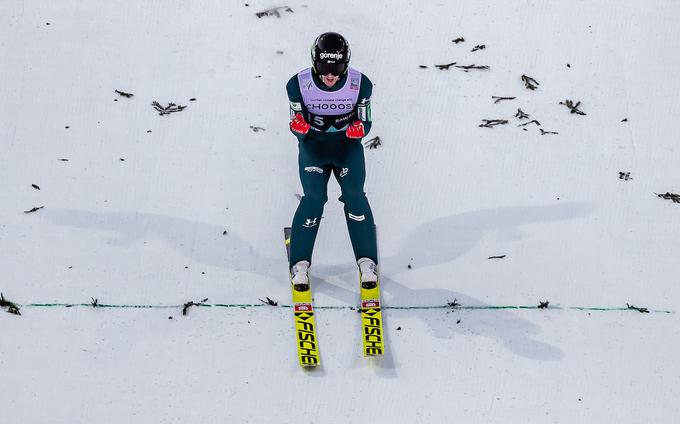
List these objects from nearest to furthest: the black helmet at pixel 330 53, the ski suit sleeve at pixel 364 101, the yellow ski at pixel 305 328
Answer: the black helmet at pixel 330 53
the yellow ski at pixel 305 328
the ski suit sleeve at pixel 364 101

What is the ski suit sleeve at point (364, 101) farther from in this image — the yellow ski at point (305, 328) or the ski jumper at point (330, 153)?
the yellow ski at point (305, 328)

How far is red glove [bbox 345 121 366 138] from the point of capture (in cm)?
625

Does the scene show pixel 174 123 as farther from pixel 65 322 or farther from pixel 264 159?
pixel 65 322

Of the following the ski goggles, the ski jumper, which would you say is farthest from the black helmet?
the ski jumper

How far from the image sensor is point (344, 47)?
6062 mm

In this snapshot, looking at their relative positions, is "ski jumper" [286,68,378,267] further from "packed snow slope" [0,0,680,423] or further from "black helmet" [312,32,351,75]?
"packed snow slope" [0,0,680,423]

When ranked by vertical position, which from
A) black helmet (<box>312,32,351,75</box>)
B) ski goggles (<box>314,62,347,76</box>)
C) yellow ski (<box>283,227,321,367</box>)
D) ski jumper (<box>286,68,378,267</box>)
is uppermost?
black helmet (<box>312,32,351,75</box>)

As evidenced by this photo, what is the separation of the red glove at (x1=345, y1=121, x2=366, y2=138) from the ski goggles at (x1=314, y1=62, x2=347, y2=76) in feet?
1.28

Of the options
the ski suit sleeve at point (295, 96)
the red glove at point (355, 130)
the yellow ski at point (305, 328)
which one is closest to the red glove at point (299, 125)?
the ski suit sleeve at point (295, 96)

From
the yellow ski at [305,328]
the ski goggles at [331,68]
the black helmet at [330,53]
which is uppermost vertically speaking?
the black helmet at [330,53]

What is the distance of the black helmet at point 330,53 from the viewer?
6.03 m

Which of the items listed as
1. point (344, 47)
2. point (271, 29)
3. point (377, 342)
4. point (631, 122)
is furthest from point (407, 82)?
point (377, 342)

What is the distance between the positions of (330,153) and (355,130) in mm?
287

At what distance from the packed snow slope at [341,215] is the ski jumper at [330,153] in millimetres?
460
